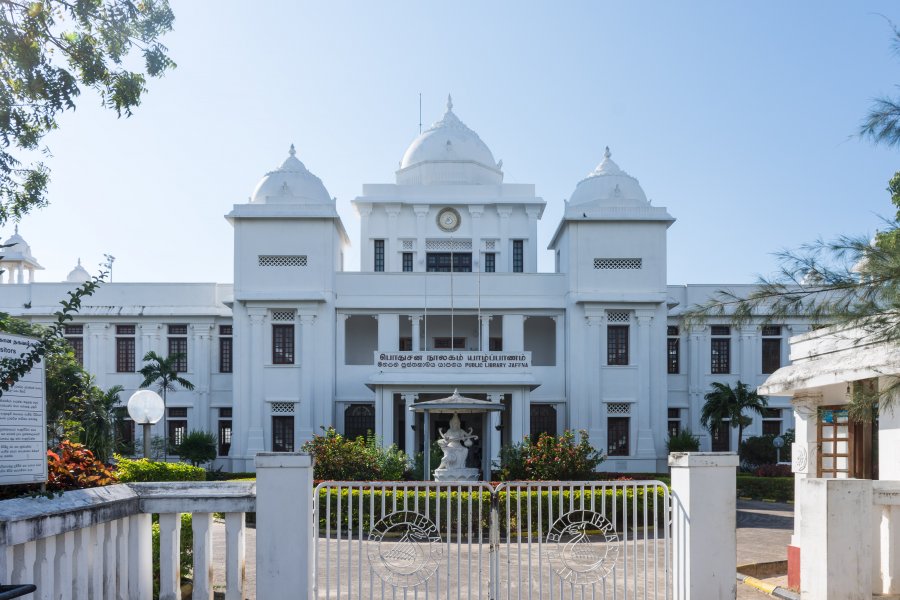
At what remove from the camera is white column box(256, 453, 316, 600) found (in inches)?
220

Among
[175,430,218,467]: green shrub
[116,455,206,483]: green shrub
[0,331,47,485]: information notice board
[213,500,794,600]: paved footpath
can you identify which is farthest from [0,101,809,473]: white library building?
[0,331,47,485]: information notice board

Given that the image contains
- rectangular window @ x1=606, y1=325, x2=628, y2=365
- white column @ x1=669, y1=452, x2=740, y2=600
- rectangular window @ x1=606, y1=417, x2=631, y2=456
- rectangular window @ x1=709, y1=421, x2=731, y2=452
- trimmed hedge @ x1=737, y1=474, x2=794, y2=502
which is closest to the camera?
white column @ x1=669, y1=452, x2=740, y2=600

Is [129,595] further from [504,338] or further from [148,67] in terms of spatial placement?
[504,338]

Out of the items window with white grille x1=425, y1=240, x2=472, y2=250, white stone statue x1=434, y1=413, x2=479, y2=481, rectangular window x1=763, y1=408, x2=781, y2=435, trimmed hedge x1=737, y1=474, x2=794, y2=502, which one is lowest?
trimmed hedge x1=737, y1=474, x2=794, y2=502

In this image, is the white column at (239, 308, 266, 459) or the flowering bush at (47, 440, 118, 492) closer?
the flowering bush at (47, 440, 118, 492)

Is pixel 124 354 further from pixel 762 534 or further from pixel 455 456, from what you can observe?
pixel 762 534

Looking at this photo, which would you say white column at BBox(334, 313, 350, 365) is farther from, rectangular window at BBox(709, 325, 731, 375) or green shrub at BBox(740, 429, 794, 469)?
green shrub at BBox(740, 429, 794, 469)

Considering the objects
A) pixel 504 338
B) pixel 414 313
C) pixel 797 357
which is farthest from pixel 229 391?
pixel 797 357

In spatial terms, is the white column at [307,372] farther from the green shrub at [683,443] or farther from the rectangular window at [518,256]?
the green shrub at [683,443]

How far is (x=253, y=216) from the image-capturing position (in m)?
25.9

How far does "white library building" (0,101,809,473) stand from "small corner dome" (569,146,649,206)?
69 mm

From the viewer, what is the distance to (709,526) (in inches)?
236

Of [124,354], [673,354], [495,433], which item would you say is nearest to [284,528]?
[495,433]

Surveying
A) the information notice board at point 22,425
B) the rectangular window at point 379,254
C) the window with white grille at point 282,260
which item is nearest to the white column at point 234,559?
the information notice board at point 22,425
